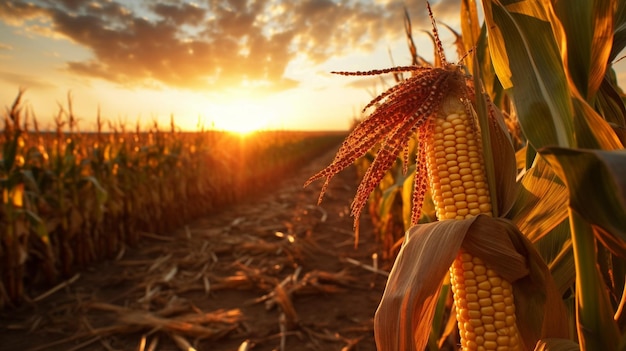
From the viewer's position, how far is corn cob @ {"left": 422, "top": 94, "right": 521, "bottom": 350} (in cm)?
128

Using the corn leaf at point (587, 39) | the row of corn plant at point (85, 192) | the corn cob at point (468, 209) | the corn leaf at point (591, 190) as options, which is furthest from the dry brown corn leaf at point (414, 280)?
the row of corn plant at point (85, 192)

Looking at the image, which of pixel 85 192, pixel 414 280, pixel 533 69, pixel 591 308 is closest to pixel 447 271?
pixel 414 280

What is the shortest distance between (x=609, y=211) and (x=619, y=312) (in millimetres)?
486

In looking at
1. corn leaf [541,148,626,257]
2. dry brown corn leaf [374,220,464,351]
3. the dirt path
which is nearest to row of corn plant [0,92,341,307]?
the dirt path

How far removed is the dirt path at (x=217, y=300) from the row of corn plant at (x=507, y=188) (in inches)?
88.6

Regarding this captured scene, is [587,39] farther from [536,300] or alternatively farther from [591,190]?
[536,300]

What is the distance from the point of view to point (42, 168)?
5.35 meters

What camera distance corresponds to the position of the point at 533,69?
1.38m

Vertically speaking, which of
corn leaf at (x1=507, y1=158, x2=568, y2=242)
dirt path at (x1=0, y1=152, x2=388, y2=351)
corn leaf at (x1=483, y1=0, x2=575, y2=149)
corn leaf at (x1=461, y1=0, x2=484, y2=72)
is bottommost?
dirt path at (x1=0, y1=152, x2=388, y2=351)

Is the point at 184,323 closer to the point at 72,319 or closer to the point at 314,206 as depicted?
the point at 72,319

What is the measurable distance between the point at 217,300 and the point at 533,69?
4305mm

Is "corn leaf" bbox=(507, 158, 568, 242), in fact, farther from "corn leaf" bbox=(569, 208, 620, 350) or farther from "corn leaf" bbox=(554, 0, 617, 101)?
"corn leaf" bbox=(554, 0, 617, 101)

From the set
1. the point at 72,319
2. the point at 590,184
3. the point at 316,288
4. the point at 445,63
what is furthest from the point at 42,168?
the point at 590,184

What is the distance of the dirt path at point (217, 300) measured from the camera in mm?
3773
